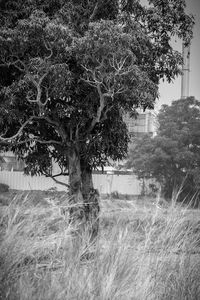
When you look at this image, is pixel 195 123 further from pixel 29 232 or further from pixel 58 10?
pixel 29 232

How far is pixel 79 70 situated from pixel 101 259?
8546mm

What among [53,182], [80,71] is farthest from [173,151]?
[80,71]

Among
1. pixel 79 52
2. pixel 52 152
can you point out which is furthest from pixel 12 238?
pixel 52 152

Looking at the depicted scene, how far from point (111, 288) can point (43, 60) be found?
8.26 m

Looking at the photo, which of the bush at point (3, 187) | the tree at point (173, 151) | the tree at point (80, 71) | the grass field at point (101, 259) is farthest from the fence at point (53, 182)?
the grass field at point (101, 259)

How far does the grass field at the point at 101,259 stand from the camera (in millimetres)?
3730

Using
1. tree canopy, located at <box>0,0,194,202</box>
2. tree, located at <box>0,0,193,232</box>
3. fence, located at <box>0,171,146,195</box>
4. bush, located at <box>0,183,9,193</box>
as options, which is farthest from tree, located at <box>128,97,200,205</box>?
tree canopy, located at <box>0,0,194,202</box>

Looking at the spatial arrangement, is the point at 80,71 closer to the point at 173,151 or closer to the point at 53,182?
the point at 173,151

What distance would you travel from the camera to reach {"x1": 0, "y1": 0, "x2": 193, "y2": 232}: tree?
34.7 ft

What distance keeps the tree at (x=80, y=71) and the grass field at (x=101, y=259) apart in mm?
5104

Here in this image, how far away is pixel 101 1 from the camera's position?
11.7 m

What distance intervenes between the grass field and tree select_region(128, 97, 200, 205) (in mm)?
26134

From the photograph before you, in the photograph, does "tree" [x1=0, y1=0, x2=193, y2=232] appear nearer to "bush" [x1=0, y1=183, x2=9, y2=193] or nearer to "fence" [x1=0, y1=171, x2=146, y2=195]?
"bush" [x1=0, y1=183, x2=9, y2=193]

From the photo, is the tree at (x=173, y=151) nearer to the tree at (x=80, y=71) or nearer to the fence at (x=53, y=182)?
the fence at (x=53, y=182)
